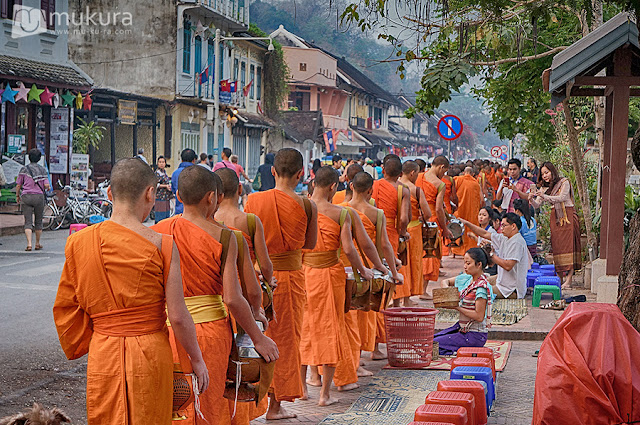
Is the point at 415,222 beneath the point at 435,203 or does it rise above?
beneath

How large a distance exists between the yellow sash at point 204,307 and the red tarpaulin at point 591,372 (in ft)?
5.59

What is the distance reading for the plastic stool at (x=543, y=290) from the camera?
11.6m

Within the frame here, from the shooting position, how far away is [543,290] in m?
11.6

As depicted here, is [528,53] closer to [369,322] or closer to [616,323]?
[369,322]

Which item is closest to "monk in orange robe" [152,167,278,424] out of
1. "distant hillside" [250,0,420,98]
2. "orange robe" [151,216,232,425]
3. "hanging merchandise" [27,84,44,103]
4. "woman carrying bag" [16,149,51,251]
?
"orange robe" [151,216,232,425]

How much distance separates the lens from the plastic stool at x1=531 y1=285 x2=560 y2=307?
11.6 meters

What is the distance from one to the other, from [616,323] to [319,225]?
3101mm

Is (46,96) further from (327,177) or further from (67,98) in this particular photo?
(327,177)

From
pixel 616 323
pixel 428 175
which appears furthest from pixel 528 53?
pixel 616 323

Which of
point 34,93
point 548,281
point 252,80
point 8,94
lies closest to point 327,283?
point 548,281

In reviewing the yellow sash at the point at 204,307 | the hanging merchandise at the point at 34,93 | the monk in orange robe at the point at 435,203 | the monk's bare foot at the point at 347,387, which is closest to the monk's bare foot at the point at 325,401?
the monk's bare foot at the point at 347,387

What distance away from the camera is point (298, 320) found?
6.59m

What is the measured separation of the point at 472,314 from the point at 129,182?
4.70 metres

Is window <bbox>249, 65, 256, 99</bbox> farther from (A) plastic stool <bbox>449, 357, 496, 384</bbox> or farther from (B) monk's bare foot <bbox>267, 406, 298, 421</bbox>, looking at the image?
(B) monk's bare foot <bbox>267, 406, 298, 421</bbox>
